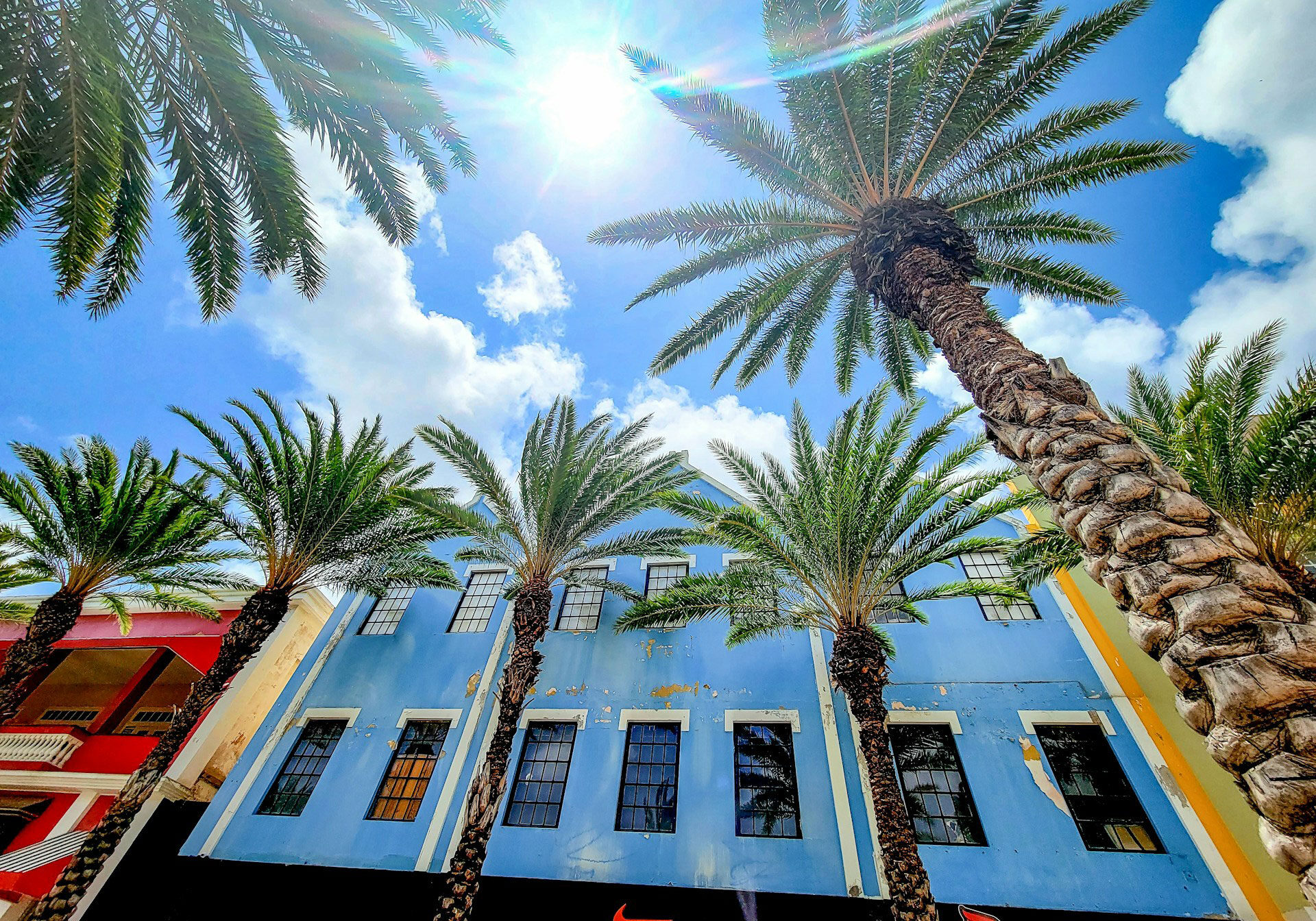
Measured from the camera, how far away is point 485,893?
9.44m

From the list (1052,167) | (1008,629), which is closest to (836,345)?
(1052,167)

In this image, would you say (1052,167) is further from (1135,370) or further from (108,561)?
(108,561)

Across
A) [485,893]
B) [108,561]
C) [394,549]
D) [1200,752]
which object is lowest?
[485,893]

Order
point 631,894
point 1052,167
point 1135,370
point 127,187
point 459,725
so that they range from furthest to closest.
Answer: point 459,725, point 1135,370, point 631,894, point 1052,167, point 127,187

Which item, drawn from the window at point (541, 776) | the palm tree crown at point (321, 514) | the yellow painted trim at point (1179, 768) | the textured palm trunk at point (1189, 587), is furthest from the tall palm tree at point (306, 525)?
the yellow painted trim at point (1179, 768)

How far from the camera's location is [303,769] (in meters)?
11.9

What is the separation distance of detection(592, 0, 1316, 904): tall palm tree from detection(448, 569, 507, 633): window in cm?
820

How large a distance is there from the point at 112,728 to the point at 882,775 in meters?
19.6

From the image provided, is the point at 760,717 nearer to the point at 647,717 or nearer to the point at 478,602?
the point at 647,717

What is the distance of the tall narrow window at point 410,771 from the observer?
1089 cm

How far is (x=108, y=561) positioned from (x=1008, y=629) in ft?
68.5

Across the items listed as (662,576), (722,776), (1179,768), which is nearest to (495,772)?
(722,776)

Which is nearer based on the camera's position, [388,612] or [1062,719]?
[1062,719]

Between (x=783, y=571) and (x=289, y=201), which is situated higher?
(x=289, y=201)
